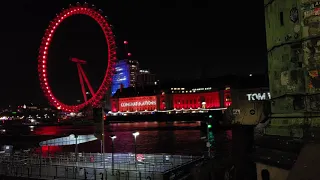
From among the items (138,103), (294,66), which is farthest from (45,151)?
(138,103)

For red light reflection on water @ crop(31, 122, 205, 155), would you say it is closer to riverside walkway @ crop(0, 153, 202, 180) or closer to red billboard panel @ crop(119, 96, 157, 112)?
riverside walkway @ crop(0, 153, 202, 180)

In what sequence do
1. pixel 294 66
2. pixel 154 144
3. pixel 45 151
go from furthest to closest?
1. pixel 154 144
2. pixel 45 151
3. pixel 294 66

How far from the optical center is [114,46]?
292ft

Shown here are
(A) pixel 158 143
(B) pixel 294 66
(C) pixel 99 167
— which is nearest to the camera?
(B) pixel 294 66

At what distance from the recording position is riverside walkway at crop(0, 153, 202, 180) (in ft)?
61.3

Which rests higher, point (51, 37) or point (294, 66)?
point (51, 37)

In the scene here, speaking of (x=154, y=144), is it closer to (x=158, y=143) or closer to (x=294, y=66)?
(x=158, y=143)

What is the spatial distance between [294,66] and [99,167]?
1650 centimetres

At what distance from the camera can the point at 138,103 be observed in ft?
561

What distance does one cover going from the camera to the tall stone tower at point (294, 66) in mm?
9062

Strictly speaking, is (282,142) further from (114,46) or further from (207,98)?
(207,98)

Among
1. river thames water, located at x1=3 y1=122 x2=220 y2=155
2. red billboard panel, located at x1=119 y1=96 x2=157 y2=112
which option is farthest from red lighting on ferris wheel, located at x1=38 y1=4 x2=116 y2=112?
red billboard panel, located at x1=119 y1=96 x2=157 y2=112

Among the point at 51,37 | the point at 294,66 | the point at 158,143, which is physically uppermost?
the point at 51,37

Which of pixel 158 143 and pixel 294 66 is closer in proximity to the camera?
pixel 294 66
